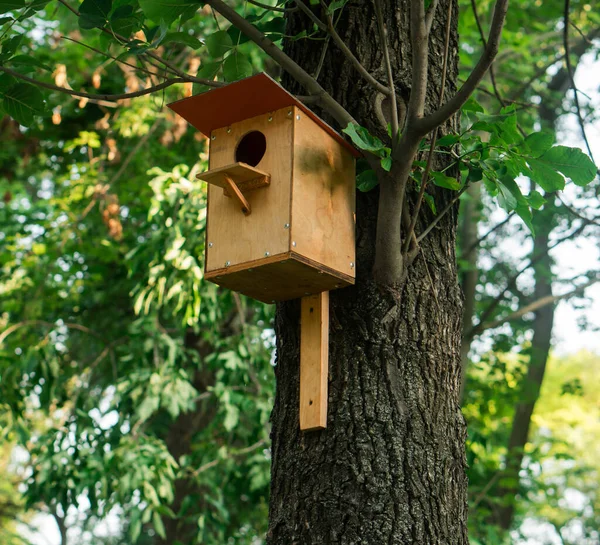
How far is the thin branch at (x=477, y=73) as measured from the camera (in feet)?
5.75

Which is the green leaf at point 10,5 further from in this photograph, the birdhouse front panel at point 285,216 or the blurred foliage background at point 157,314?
the blurred foliage background at point 157,314

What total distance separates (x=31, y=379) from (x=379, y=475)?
396cm

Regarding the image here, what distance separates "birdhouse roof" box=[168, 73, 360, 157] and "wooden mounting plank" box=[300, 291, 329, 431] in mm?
504

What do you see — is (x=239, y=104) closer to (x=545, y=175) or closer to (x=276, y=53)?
(x=276, y=53)

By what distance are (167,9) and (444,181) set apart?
2.81 feet

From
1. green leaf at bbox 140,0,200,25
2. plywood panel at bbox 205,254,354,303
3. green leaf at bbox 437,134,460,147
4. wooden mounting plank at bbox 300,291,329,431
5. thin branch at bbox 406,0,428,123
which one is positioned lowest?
wooden mounting plank at bbox 300,291,329,431

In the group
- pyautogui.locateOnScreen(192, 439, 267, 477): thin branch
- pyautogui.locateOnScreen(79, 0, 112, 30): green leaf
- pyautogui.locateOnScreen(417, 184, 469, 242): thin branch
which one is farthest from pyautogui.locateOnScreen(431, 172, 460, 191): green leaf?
pyautogui.locateOnScreen(192, 439, 267, 477): thin branch

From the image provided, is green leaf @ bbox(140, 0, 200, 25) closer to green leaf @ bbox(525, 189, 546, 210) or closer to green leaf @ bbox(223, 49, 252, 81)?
green leaf @ bbox(223, 49, 252, 81)

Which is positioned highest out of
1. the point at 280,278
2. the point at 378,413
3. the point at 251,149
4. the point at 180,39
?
the point at 180,39

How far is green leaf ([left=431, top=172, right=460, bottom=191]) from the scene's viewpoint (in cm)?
218

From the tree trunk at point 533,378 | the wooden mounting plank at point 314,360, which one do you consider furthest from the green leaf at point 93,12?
the tree trunk at point 533,378

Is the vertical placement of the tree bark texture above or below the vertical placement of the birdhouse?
below

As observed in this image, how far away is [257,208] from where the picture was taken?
7.34 ft

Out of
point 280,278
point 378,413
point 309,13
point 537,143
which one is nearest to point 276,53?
point 309,13
